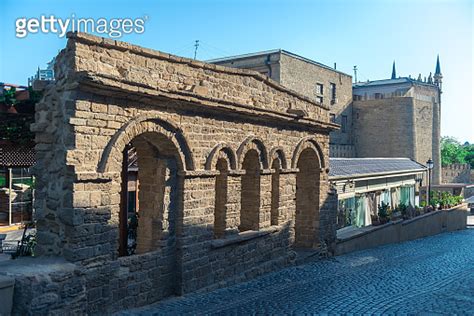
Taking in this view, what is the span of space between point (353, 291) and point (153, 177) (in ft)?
16.2

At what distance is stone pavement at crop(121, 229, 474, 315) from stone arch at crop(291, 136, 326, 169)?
9.45 ft

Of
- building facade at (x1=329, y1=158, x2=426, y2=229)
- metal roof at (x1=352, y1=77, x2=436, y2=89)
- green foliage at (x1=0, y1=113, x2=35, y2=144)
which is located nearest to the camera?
green foliage at (x1=0, y1=113, x2=35, y2=144)

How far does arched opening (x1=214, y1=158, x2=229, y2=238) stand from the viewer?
10344 mm

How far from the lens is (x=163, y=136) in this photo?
8570 millimetres

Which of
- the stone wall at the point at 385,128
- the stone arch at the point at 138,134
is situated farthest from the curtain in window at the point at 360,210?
the stone wall at the point at 385,128

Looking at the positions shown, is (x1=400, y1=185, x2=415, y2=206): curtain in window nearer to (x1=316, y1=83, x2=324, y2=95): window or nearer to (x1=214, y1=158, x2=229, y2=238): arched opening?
(x1=316, y1=83, x2=324, y2=95): window

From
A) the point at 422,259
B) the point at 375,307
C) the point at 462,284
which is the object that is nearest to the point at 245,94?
the point at 375,307

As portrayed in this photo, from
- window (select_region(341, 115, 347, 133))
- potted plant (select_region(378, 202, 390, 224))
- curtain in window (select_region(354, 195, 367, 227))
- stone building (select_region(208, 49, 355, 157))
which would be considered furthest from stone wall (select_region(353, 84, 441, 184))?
potted plant (select_region(378, 202, 390, 224))

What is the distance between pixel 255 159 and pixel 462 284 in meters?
5.66

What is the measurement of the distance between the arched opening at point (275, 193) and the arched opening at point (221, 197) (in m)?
2.13

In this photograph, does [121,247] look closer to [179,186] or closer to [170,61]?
[179,186]

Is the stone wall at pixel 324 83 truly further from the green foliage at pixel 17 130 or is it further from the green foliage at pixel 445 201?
the green foliage at pixel 17 130

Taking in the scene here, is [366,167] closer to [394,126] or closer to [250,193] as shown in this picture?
[250,193]

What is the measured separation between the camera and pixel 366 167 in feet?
68.6
